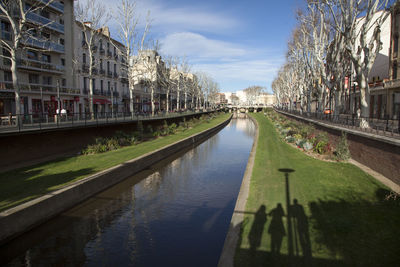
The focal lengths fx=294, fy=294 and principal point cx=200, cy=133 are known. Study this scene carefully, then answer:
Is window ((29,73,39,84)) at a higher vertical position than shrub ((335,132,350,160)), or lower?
higher

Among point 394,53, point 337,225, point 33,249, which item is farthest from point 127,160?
point 394,53

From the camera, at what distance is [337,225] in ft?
25.1

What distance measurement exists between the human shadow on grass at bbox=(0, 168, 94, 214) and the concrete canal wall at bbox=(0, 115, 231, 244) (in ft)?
1.81

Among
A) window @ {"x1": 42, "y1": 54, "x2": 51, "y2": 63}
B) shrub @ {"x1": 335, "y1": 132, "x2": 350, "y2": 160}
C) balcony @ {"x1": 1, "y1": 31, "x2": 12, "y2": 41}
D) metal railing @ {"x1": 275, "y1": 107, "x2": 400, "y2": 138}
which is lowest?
shrub @ {"x1": 335, "y1": 132, "x2": 350, "y2": 160}

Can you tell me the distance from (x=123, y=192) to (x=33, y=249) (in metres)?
5.50

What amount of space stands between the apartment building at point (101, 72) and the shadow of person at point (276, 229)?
32.1 m

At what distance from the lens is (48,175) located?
13.1 meters

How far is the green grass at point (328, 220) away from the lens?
6250 mm

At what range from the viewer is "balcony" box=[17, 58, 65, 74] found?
104 feet

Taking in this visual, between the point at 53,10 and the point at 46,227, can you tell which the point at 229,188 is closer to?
the point at 46,227

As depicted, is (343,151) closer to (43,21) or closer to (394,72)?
(394,72)

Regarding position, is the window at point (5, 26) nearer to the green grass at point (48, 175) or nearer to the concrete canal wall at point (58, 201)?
the green grass at point (48, 175)

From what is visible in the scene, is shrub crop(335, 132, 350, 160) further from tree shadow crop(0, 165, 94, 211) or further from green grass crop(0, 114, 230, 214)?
tree shadow crop(0, 165, 94, 211)

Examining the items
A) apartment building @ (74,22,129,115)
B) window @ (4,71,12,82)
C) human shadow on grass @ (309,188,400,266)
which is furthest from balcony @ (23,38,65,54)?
human shadow on grass @ (309,188,400,266)
